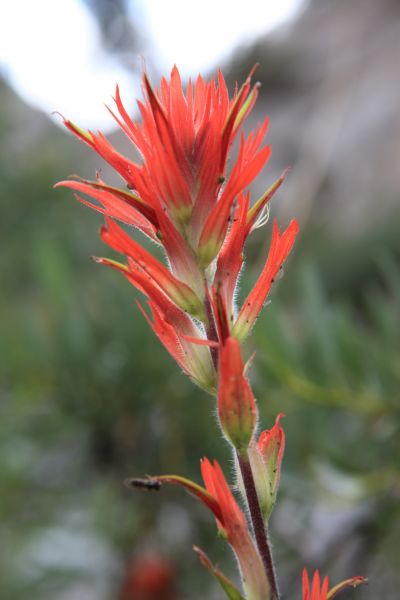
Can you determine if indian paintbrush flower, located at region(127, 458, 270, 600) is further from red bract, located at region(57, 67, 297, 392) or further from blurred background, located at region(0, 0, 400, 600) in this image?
blurred background, located at region(0, 0, 400, 600)

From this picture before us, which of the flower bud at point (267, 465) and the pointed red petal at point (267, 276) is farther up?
the pointed red petal at point (267, 276)

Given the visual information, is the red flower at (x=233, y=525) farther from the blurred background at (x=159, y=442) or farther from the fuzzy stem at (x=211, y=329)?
the blurred background at (x=159, y=442)

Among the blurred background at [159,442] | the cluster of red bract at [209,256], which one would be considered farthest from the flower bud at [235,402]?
the blurred background at [159,442]

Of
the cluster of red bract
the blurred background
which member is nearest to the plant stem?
the cluster of red bract

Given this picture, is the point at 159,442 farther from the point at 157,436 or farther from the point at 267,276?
the point at 267,276

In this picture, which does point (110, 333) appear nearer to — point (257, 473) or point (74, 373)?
point (74, 373)

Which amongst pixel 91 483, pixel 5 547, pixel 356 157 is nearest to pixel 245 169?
pixel 91 483
